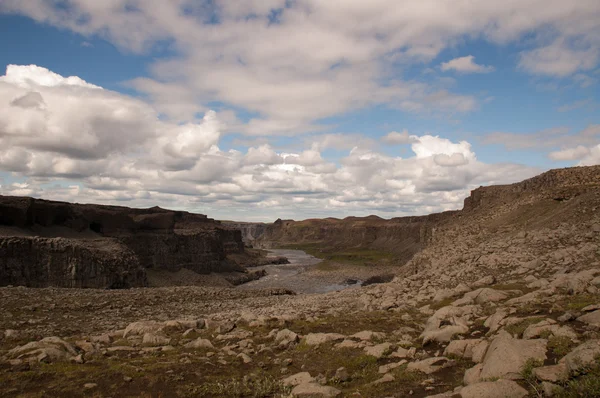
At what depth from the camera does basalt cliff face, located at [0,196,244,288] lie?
42.8m

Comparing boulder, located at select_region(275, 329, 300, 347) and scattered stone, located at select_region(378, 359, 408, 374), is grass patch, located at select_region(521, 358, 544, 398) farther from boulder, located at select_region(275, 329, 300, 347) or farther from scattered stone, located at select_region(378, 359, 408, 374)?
boulder, located at select_region(275, 329, 300, 347)

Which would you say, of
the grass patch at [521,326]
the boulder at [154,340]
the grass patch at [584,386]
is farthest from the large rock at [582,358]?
the boulder at [154,340]

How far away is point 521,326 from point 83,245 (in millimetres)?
49663

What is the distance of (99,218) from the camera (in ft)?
216

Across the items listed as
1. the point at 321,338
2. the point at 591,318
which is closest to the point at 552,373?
the point at 591,318

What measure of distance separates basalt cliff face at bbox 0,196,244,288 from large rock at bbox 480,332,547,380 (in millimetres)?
47654

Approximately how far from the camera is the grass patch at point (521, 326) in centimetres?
1069

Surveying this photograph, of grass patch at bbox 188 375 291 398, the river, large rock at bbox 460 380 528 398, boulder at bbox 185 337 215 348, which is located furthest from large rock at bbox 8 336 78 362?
the river

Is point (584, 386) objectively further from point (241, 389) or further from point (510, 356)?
point (241, 389)

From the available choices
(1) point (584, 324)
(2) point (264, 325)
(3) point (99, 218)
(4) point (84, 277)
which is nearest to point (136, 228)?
(3) point (99, 218)

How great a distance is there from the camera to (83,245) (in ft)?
158

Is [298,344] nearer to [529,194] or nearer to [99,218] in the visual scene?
[529,194]

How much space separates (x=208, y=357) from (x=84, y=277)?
40.2 meters

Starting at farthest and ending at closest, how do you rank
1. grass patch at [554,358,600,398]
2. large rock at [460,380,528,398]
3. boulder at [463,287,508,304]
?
1. boulder at [463,287,508,304]
2. large rock at [460,380,528,398]
3. grass patch at [554,358,600,398]
